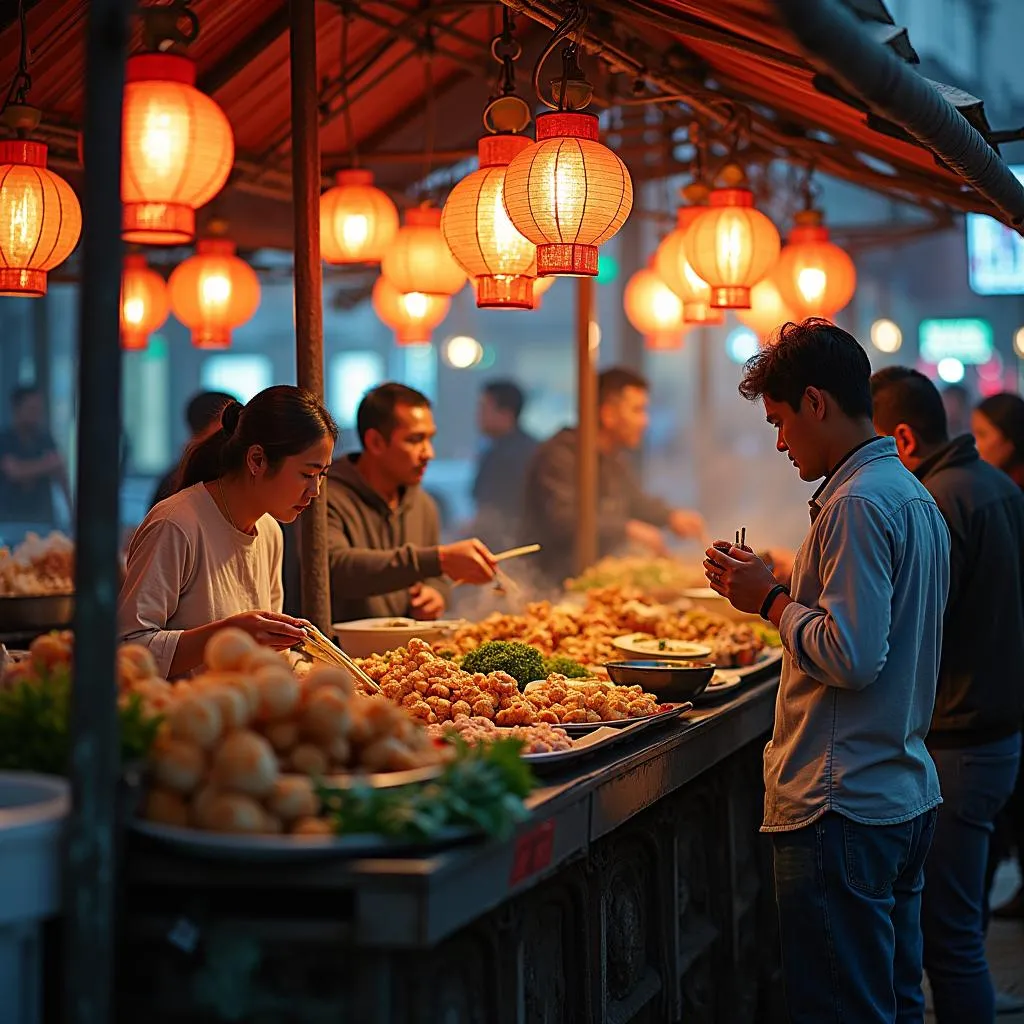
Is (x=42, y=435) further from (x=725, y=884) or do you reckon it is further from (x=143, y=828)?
(x=143, y=828)

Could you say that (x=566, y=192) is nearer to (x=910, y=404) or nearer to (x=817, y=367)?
(x=817, y=367)

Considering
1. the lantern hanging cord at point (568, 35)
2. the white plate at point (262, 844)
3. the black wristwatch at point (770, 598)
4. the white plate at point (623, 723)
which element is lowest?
the white plate at point (623, 723)

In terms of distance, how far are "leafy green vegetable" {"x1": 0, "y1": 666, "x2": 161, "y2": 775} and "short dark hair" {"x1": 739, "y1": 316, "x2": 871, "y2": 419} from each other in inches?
70.6

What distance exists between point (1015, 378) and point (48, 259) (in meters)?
19.1

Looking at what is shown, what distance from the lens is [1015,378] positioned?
2150 cm

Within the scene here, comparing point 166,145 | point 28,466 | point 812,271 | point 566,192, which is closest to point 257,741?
Result: point 166,145

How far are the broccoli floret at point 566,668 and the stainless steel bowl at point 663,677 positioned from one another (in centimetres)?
12

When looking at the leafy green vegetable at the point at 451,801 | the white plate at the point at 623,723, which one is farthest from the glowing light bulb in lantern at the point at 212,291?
the leafy green vegetable at the point at 451,801

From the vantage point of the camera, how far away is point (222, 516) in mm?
4141

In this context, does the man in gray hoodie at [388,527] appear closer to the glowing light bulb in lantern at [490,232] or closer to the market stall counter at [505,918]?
the glowing light bulb in lantern at [490,232]

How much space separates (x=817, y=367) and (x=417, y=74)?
4.75 meters

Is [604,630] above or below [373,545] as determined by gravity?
below

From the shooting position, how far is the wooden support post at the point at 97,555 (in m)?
2.42

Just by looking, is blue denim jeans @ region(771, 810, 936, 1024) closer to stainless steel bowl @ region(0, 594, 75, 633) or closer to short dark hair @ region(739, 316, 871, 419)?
short dark hair @ region(739, 316, 871, 419)
